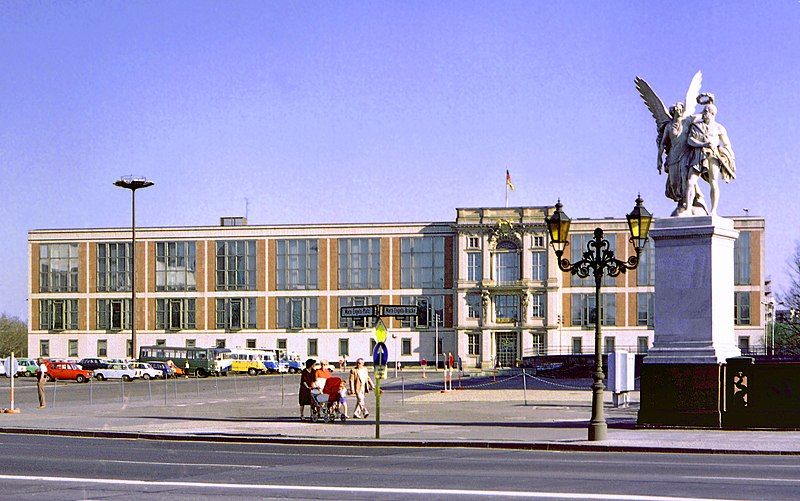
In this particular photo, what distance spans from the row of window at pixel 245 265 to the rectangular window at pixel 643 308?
2030 cm

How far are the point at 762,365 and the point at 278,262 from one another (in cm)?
10078

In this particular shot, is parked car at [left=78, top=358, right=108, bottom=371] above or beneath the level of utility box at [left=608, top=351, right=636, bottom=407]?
beneath

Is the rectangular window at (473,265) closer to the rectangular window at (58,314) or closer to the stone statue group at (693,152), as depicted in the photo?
the rectangular window at (58,314)

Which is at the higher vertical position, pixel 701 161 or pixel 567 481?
pixel 701 161

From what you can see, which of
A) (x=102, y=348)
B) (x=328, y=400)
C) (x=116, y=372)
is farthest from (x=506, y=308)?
(x=328, y=400)

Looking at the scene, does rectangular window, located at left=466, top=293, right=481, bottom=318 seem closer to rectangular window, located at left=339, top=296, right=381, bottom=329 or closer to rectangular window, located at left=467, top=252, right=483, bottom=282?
A: rectangular window, located at left=467, top=252, right=483, bottom=282

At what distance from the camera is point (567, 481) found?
17.7 metres

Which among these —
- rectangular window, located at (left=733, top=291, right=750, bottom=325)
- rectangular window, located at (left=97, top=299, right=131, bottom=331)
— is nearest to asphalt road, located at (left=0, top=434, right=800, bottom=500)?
rectangular window, located at (left=733, top=291, right=750, bottom=325)

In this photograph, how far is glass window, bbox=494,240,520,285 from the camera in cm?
12100

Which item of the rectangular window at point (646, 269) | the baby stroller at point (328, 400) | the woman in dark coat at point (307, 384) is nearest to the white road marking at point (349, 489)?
the baby stroller at point (328, 400)

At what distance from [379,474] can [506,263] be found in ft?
337

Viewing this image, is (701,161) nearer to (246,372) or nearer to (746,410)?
(746,410)

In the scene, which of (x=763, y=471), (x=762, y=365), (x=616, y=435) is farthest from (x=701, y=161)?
(x=763, y=471)

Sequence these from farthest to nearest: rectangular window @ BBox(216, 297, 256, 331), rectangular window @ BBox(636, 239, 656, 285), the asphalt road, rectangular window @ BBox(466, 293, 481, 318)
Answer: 1. rectangular window @ BBox(216, 297, 256, 331)
2. rectangular window @ BBox(466, 293, 481, 318)
3. rectangular window @ BBox(636, 239, 656, 285)
4. the asphalt road
